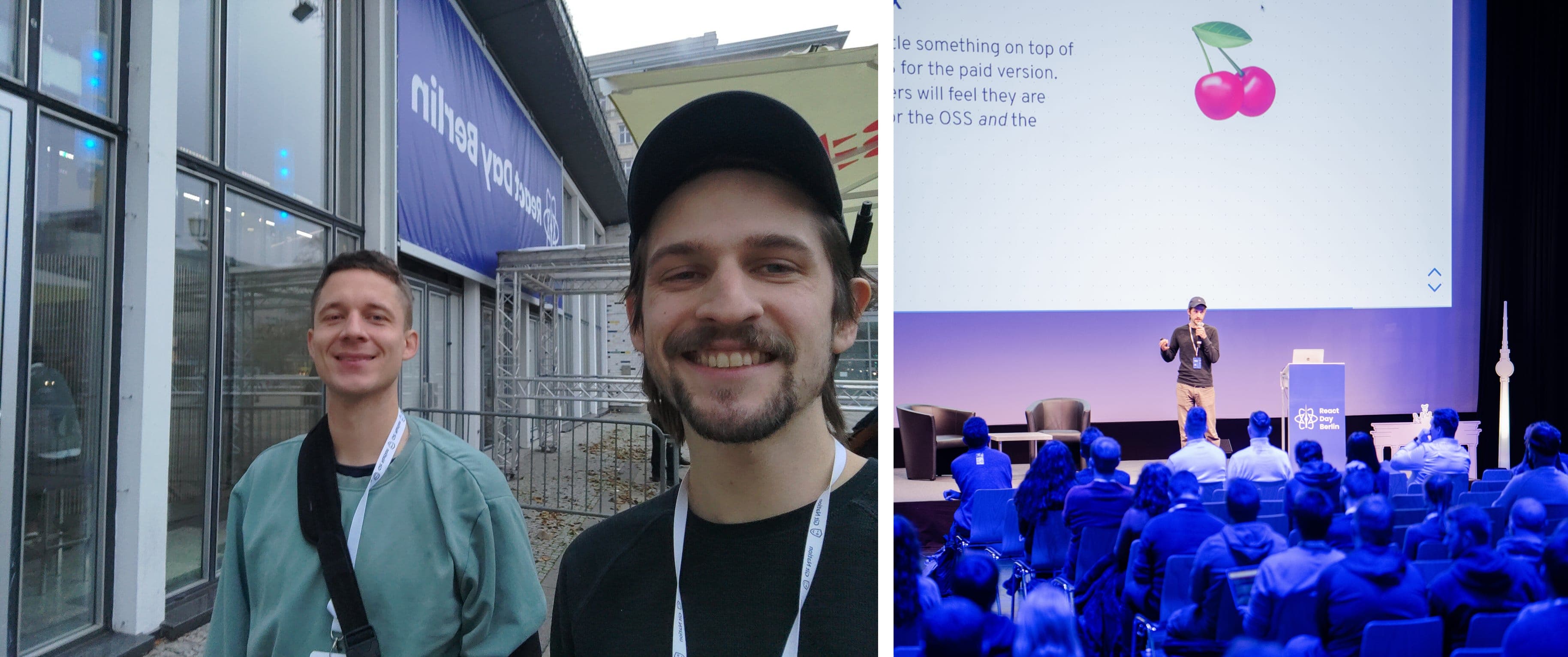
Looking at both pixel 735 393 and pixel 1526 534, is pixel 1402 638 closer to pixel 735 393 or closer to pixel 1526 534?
pixel 1526 534

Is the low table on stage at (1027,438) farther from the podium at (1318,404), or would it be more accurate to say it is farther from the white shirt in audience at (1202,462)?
the podium at (1318,404)

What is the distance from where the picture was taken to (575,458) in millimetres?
932

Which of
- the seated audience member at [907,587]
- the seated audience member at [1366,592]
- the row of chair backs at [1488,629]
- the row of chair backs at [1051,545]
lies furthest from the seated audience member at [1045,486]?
the seated audience member at [907,587]

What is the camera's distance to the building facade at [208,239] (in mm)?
1013

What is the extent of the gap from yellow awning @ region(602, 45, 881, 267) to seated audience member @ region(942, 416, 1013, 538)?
2156 mm

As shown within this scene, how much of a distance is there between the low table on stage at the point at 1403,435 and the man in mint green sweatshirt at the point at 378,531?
571cm

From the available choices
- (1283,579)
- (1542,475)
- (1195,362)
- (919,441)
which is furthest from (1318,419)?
(1283,579)

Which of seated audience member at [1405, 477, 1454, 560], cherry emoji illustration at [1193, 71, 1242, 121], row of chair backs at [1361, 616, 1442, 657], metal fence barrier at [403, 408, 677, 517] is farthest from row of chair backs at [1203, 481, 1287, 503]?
metal fence barrier at [403, 408, 677, 517]

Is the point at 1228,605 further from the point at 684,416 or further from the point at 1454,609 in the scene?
the point at 684,416

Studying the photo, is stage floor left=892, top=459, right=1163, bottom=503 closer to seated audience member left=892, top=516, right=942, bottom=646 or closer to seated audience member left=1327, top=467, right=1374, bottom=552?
seated audience member left=1327, top=467, right=1374, bottom=552

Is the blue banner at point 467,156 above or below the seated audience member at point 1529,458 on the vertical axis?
above

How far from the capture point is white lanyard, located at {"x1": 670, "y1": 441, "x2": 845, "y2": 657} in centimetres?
59

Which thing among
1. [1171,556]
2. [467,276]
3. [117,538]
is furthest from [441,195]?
[1171,556]

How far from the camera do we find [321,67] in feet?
4.13
